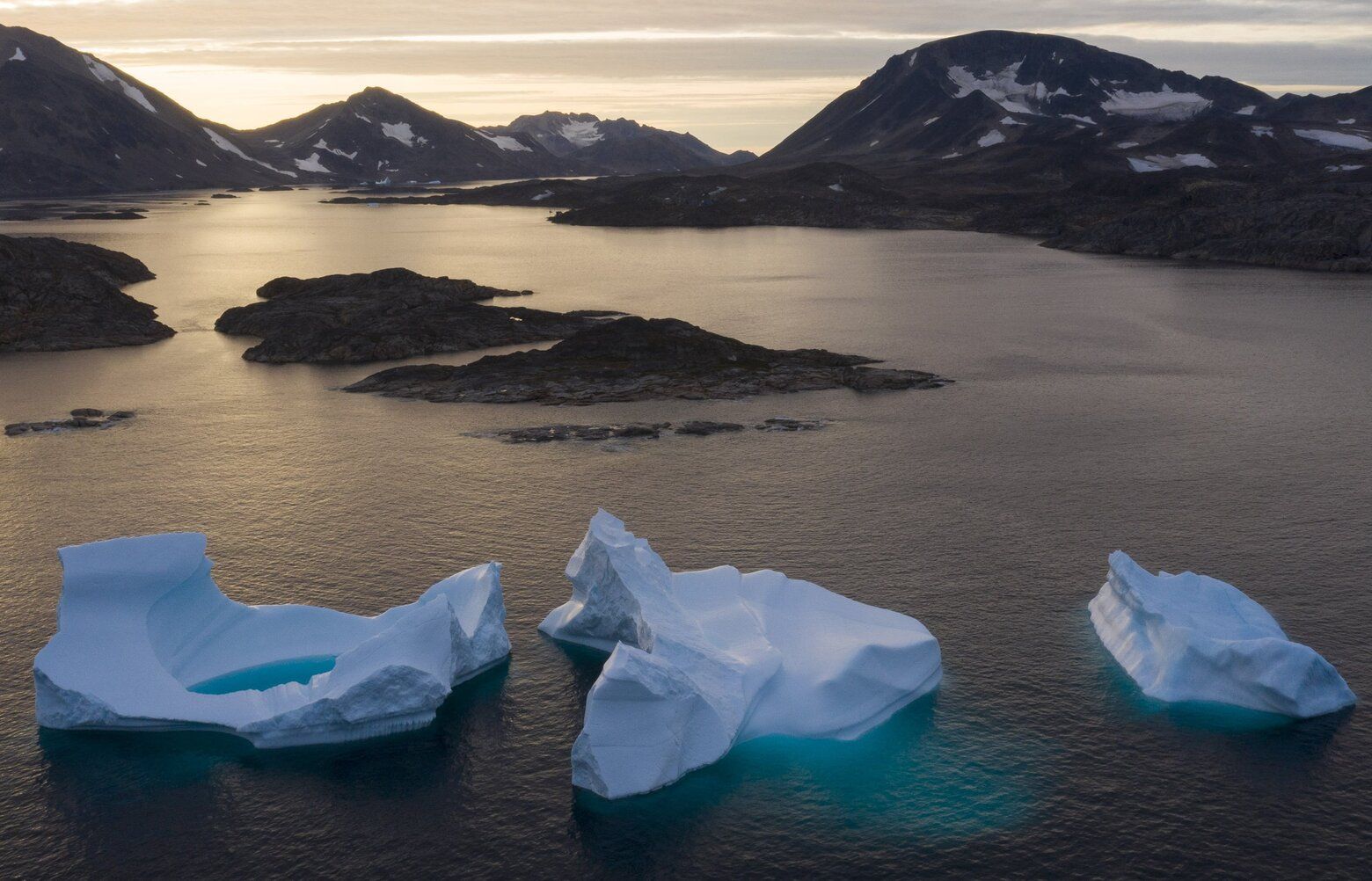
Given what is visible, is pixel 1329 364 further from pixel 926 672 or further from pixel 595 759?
pixel 595 759

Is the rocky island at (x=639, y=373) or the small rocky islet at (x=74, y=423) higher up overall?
the rocky island at (x=639, y=373)

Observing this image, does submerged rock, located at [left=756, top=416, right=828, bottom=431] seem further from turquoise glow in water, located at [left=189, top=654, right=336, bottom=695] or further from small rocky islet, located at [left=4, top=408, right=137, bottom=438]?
small rocky islet, located at [left=4, top=408, right=137, bottom=438]

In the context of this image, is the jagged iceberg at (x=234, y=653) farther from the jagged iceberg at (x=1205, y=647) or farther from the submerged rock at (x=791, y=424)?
the submerged rock at (x=791, y=424)

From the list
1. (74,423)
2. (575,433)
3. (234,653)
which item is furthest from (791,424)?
(74,423)

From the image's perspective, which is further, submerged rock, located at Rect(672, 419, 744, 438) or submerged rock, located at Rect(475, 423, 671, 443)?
submerged rock, located at Rect(672, 419, 744, 438)

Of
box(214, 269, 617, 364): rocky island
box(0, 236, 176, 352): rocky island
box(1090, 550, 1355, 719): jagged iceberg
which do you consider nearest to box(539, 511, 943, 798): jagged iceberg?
box(1090, 550, 1355, 719): jagged iceberg

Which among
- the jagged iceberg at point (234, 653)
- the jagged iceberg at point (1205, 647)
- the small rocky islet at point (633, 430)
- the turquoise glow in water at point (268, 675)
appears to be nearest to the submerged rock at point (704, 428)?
the small rocky islet at point (633, 430)

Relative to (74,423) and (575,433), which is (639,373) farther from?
(74,423)
